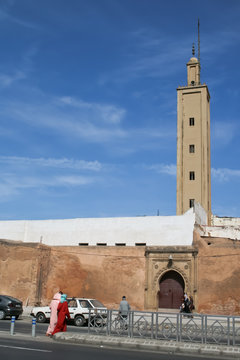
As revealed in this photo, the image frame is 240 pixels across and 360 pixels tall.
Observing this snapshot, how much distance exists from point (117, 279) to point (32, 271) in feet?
17.6

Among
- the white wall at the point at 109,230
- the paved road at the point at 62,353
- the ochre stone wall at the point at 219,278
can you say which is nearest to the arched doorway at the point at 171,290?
the ochre stone wall at the point at 219,278

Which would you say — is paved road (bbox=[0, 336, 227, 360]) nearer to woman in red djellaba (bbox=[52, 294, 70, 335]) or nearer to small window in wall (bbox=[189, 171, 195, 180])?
woman in red djellaba (bbox=[52, 294, 70, 335])

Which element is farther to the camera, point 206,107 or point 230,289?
point 206,107

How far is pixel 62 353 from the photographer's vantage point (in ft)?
31.9

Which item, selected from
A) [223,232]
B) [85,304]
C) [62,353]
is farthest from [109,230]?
[62,353]

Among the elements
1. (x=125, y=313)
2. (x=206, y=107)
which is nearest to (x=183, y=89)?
(x=206, y=107)

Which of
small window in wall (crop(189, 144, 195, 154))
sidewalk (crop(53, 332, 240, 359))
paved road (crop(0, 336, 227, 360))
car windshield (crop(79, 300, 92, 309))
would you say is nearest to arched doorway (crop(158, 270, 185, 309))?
car windshield (crop(79, 300, 92, 309))

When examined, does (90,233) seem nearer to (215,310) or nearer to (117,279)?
(117,279)

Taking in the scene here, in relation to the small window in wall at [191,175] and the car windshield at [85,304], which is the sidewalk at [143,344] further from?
the small window in wall at [191,175]

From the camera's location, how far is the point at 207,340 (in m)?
11.5

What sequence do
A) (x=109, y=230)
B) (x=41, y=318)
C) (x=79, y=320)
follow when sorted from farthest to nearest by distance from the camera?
1. (x=109, y=230)
2. (x=41, y=318)
3. (x=79, y=320)

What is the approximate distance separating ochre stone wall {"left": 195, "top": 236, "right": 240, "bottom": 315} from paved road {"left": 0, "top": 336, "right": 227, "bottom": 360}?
45.5ft

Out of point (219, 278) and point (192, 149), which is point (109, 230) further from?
point (192, 149)

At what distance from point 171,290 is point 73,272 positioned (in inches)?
257
